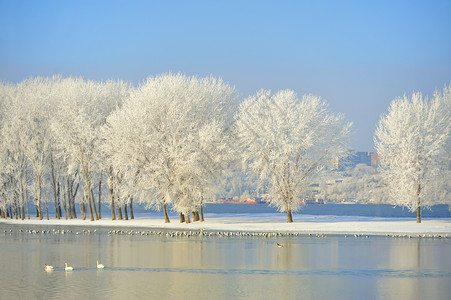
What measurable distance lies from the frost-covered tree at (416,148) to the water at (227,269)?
58.3ft

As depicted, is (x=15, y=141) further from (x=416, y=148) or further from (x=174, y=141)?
(x=416, y=148)

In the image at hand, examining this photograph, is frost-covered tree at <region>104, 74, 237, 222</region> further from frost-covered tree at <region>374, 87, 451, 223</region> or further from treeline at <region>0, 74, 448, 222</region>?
frost-covered tree at <region>374, 87, 451, 223</region>

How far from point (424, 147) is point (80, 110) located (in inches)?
1413

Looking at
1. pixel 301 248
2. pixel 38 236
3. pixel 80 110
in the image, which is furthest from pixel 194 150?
pixel 301 248

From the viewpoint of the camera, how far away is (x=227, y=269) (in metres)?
30.5

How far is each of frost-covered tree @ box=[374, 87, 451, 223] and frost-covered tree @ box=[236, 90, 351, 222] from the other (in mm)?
5408

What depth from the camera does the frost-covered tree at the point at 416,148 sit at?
64.5 meters

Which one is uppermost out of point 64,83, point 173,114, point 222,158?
point 64,83

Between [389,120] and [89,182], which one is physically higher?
[389,120]

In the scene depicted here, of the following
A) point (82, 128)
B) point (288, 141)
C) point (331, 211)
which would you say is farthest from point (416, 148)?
point (331, 211)

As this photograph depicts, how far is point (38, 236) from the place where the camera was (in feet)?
170

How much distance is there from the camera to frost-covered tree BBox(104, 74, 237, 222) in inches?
2539

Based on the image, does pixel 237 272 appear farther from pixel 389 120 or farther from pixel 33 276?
pixel 389 120

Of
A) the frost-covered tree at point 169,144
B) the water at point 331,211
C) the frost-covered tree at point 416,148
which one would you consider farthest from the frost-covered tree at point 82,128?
the frost-covered tree at point 416,148
